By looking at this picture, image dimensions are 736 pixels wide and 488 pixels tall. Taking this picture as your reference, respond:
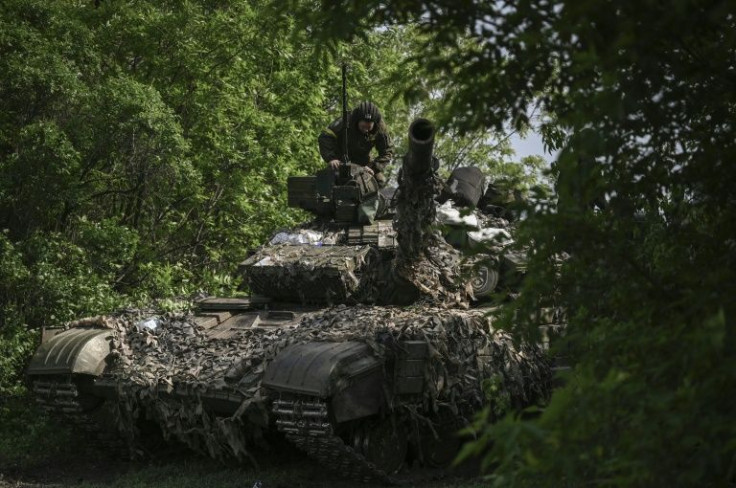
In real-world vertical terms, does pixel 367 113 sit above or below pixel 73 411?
above

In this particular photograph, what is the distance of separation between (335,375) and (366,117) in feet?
14.5

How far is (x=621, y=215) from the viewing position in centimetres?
587

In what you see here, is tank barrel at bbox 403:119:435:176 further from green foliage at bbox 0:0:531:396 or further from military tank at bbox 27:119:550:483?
green foliage at bbox 0:0:531:396

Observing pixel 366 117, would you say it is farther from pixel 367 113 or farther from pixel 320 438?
pixel 320 438

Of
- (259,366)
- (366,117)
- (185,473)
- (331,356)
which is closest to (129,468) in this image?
(185,473)

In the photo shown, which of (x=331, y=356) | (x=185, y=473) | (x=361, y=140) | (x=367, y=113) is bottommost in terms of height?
(x=185, y=473)

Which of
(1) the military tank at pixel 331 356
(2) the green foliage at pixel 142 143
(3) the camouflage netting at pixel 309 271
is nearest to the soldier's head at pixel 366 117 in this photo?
(2) the green foliage at pixel 142 143

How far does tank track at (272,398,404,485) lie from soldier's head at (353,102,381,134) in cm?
418

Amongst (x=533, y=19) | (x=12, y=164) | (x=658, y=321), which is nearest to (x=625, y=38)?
(x=533, y=19)

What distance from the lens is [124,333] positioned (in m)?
12.3

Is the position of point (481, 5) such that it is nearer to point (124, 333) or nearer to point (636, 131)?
point (636, 131)

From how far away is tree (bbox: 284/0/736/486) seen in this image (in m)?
4.69

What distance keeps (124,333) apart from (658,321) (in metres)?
7.87

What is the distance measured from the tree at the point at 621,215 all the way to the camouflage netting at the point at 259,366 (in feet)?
14.4
